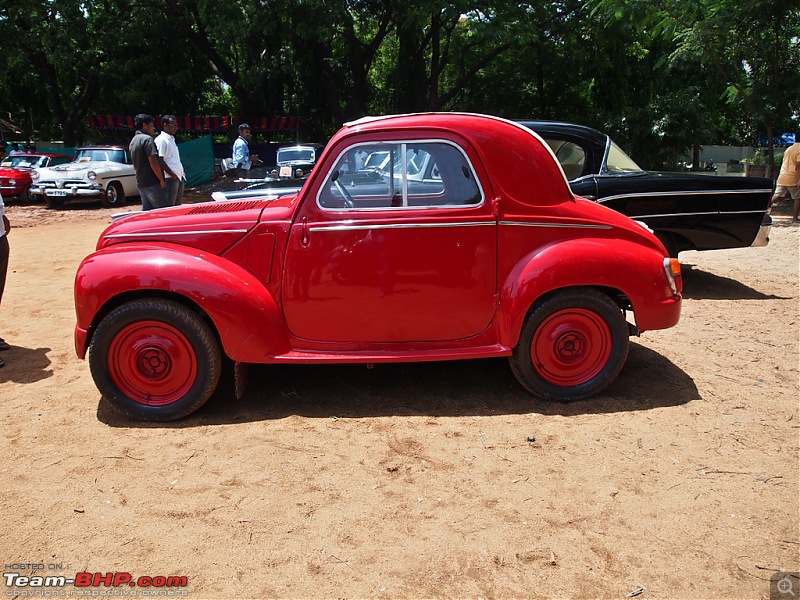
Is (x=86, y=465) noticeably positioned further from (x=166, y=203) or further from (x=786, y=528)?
(x=166, y=203)

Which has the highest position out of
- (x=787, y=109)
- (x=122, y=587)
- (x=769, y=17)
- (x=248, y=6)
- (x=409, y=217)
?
(x=248, y=6)

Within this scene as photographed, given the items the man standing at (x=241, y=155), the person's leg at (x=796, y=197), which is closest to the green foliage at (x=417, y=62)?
the person's leg at (x=796, y=197)


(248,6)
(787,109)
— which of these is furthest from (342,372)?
(248,6)

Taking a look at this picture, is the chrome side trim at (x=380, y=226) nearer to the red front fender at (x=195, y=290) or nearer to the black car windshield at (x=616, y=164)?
the red front fender at (x=195, y=290)

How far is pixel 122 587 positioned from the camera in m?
2.50

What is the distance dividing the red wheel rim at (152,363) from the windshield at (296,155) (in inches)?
521

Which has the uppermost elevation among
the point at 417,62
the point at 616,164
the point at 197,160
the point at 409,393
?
the point at 417,62

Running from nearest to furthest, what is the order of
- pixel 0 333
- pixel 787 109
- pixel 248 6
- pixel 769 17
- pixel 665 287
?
pixel 665 287 → pixel 0 333 → pixel 769 17 → pixel 787 109 → pixel 248 6

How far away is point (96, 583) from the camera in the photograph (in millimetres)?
2516

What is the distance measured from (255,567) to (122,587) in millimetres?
527

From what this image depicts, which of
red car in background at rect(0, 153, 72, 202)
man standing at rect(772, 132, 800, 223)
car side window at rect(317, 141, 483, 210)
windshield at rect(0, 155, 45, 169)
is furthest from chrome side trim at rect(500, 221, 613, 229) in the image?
windshield at rect(0, 155, 45, 169)

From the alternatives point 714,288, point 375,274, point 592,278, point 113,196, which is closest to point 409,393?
point 375,274

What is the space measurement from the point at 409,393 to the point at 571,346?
1.13m

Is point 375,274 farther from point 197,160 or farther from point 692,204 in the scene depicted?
point 197,160
